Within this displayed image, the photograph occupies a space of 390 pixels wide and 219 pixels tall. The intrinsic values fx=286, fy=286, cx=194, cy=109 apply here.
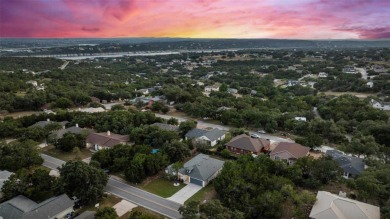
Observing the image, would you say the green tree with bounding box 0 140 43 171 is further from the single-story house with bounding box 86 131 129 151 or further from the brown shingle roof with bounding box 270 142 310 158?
the brown shingle roof with bounding box 270 142 310 158

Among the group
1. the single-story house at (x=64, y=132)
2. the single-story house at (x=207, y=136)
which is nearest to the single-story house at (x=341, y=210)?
the single-story house at (x=207, y=136)

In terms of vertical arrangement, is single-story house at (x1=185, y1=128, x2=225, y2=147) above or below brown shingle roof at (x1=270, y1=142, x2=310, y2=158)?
below

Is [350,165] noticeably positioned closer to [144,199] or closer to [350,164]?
[350,164]

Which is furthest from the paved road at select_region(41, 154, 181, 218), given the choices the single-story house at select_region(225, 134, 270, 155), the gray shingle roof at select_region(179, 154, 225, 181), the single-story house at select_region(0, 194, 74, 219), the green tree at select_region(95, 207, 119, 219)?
the single-story house at select_region(225, 134, 270, 155)

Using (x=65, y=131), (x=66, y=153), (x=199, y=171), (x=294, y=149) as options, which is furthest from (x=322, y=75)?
(x=66, y=153)

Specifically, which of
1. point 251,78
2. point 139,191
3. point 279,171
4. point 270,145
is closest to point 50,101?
point 139,191

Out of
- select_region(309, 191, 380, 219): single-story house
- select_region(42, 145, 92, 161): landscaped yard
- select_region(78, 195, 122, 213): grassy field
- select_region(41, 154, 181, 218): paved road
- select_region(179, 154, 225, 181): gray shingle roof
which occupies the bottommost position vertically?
select_region(42, 145, 92, 161): landscaped yard
